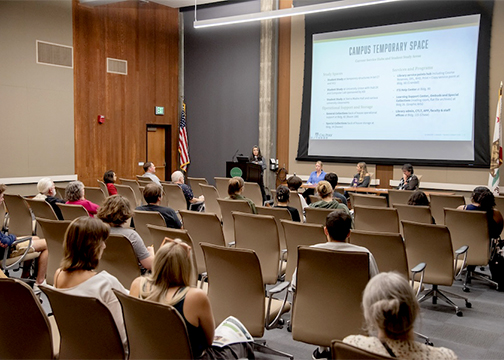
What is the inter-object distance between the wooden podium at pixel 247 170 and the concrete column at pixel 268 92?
3.66 ft

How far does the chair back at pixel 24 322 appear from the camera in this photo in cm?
229

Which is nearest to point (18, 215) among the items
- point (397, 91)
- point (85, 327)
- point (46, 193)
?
point (46, 193)

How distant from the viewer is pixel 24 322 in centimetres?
238

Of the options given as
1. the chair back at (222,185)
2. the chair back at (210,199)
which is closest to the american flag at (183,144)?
the chair back at (222,185)

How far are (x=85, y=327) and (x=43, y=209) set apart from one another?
3262 millimetres

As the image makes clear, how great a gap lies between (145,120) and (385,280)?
12239 millimetres

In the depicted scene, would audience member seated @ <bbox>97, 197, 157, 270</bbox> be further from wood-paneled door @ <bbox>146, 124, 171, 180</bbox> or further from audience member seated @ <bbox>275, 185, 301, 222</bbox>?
wood-paneled door @ <bbox>146, 124, 171, 180</bbox>

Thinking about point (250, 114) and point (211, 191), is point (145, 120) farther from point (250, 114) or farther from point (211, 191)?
point (211, 191)

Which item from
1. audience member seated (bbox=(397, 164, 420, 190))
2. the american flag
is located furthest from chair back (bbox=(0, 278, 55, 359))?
the american flag

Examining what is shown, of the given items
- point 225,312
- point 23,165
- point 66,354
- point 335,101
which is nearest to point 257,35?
point 335,101

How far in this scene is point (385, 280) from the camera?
5.70ft

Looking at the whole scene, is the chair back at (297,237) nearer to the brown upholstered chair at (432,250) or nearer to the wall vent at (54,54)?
the brown upholstered chair at (432,250)

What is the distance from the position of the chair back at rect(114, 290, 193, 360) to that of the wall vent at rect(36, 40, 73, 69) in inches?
399

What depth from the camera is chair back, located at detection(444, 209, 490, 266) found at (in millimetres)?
4852
